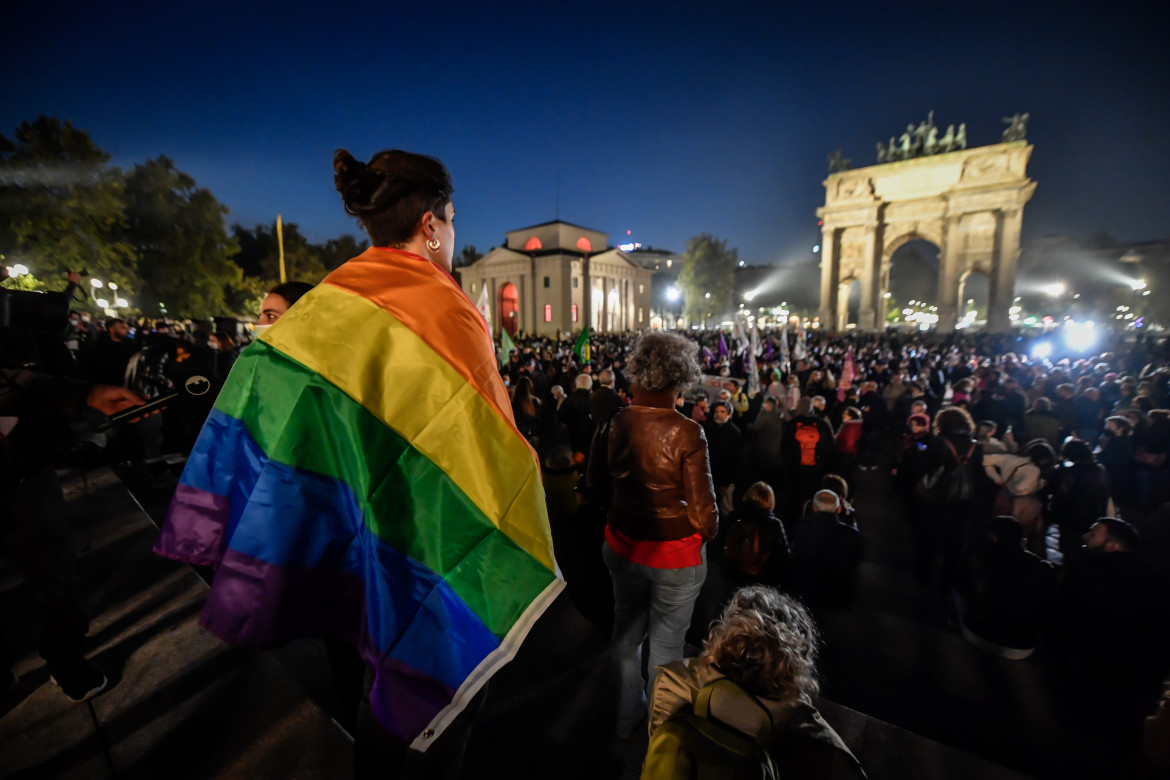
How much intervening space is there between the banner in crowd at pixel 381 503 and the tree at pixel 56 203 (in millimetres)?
34841

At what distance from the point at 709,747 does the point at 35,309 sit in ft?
19.1

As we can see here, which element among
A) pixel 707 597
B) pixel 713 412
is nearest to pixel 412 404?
pixel 707 597

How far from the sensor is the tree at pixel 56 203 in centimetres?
2439

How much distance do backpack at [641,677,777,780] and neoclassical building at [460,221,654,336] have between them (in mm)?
51065

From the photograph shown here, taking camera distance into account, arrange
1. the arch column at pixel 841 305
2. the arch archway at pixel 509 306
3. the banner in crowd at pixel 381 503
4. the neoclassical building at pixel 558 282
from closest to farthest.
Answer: the banner in crowd at pixel 381 503 → the arch column at pixel 841 305 → the neoclassical building at pixel 558 282 → the arch archway at pixel 509 306

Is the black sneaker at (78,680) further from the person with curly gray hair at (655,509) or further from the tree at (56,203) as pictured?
the tree at (56,203)

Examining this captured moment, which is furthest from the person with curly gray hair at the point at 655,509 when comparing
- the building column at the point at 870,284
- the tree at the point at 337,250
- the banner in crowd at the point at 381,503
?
the tree at the point at 337,250

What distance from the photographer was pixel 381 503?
4.61 ft

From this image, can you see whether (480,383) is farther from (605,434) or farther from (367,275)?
(605,434)

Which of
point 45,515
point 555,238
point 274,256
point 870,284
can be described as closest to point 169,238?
point 274,256

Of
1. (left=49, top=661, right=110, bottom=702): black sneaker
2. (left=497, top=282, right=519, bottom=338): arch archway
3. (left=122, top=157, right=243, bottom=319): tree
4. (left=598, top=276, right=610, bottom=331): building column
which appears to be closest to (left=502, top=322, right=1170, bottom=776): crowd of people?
(left=49, top=661, right=110, bottom=702): black sneaker

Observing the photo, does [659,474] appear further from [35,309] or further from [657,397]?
[35,309]

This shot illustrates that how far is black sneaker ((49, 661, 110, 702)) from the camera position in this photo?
276cm

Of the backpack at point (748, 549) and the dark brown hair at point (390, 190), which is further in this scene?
the backpack at point (748, 549)
